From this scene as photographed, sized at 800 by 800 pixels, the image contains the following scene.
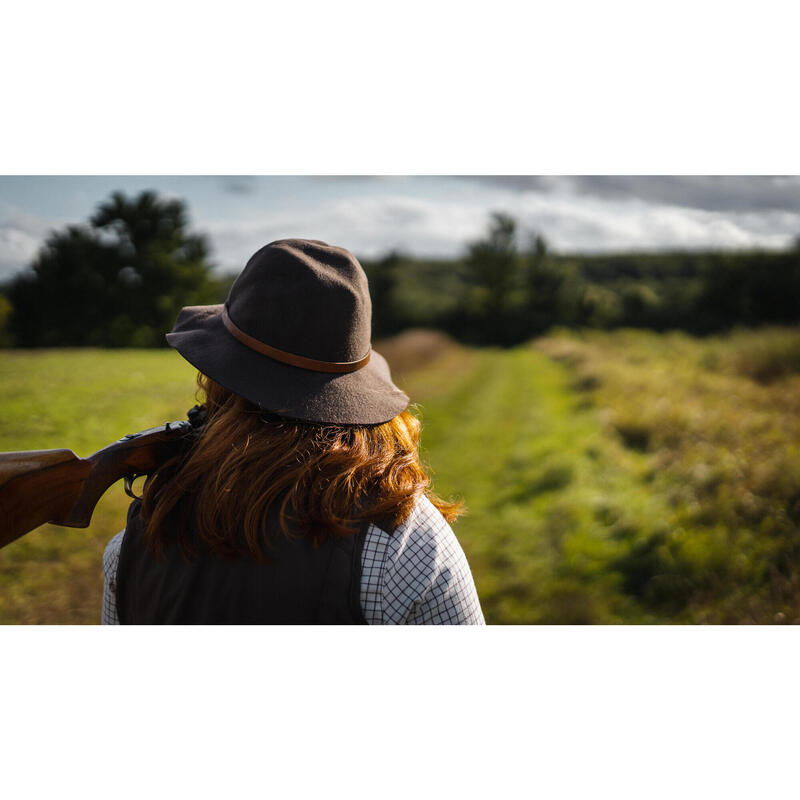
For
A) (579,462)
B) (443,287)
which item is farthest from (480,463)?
(443,287)

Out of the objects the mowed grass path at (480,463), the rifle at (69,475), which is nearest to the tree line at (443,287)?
the mowed grass path at (480,463)

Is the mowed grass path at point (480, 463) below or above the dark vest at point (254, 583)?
below

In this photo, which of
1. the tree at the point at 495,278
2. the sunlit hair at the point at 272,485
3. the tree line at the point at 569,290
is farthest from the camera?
the tree at the point at 495,278

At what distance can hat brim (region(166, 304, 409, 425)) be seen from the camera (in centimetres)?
107

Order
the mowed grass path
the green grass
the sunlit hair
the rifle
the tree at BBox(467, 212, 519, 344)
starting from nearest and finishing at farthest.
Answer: the sunlit hair → the rifle → the green grass → the mowed grass path → the tree at BBox(467, 212, 519, 344)

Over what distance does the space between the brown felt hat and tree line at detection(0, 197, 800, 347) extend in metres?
2.72

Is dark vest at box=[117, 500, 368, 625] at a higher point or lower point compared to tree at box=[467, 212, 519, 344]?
higher

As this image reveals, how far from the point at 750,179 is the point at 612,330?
1844 millimetres

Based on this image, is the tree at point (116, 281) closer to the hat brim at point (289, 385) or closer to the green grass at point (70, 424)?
the green grass at point (70, 424)

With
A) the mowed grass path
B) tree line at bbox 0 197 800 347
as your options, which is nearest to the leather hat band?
the mowed grass path

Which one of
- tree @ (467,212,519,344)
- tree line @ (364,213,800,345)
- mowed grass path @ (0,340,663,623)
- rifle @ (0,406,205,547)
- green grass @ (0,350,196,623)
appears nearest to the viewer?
rifle @ (0,406,205,547)

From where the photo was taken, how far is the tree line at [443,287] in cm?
363

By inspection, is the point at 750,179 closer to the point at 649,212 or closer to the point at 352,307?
the point at 649,212

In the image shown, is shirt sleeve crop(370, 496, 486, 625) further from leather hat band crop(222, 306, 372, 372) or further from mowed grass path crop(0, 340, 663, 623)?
mowed grass path crop(0, 340, 663, 623)
